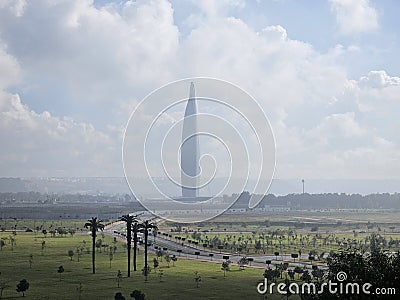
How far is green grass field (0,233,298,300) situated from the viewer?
3372cm

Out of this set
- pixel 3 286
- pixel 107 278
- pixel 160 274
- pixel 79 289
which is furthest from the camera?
pixel 160 274

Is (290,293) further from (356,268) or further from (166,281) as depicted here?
(356,268)

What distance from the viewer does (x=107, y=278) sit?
3925 centimetres

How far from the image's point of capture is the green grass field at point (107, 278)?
33719 mm

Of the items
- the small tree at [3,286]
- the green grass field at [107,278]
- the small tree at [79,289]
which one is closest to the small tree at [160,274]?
the green grass field at [107,278]

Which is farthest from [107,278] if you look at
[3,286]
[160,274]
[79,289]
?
[3,286]

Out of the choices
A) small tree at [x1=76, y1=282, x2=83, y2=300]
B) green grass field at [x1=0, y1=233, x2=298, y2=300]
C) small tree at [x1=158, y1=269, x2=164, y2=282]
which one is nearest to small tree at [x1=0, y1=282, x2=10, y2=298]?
green grass field at [x1=0, y1=233, x2=298, y2=300]

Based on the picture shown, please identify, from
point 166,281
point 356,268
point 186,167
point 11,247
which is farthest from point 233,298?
point 186,167

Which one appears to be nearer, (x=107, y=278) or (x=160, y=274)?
(x=107, y=278)

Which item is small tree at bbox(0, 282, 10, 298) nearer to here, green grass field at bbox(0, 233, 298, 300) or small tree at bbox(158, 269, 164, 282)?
green grass field at bbox(0, 233, 298, 300)

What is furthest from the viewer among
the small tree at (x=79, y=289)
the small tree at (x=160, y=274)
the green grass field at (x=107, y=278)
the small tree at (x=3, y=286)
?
the small tree at (x=160, y=274)

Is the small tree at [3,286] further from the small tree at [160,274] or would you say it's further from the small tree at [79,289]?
the small tree at [160,274]

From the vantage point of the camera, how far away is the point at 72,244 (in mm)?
60469

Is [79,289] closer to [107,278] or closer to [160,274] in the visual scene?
[107,278]
